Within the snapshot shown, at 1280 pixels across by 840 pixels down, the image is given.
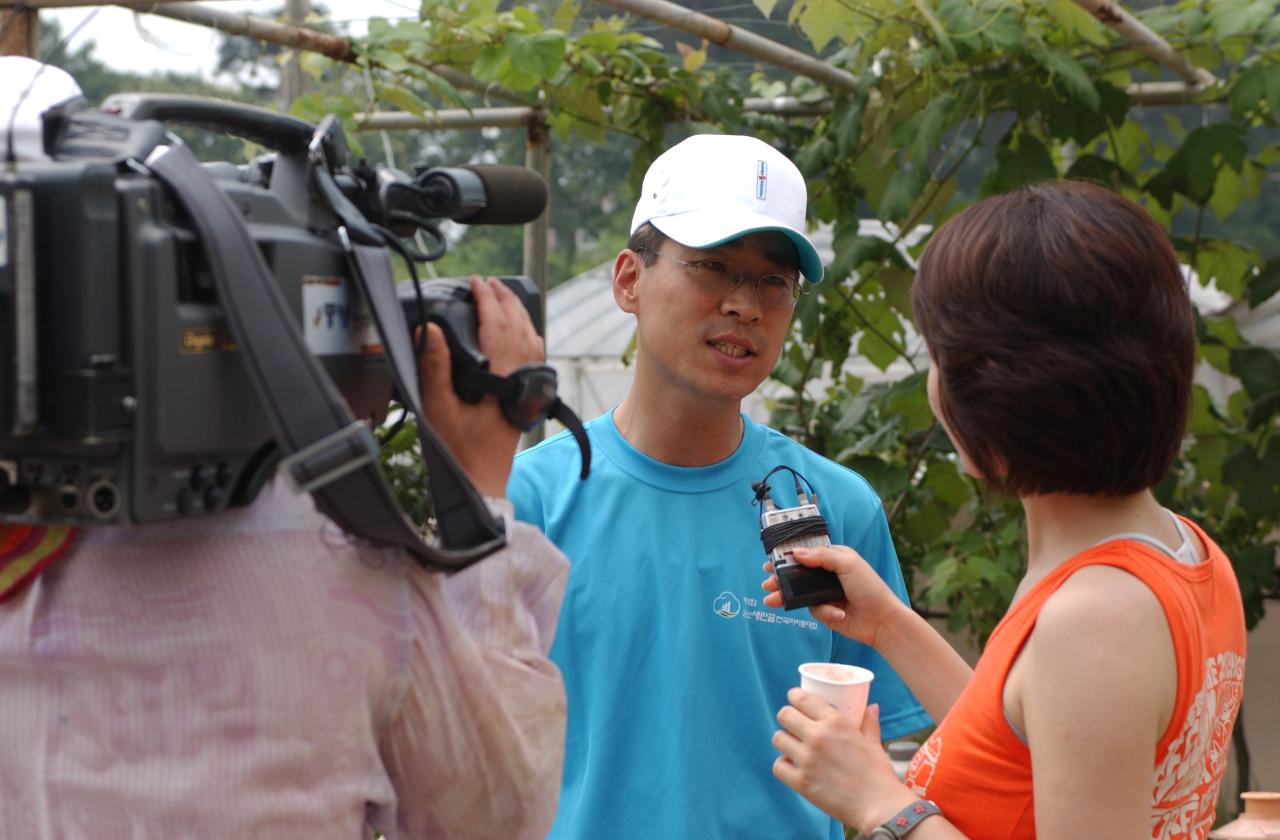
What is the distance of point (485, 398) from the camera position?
116 centimetres

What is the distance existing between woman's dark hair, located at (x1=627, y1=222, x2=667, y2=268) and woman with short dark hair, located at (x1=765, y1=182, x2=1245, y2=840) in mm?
683

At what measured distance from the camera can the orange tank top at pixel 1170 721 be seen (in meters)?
1.28

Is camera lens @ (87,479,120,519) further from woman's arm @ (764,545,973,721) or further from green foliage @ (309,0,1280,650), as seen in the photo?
green foliage @ (309,0,1280,650)

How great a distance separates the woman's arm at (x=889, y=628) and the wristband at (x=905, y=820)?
40cm

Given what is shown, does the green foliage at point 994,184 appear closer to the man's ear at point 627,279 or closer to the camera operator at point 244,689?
the man's ear at point 627,279

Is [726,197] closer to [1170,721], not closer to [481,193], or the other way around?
[481,193]

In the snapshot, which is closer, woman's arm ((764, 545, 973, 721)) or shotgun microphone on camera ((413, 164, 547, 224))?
shotgun microphone on camera ((413, 164, 547, 224))

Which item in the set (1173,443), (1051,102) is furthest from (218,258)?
(1051,102)

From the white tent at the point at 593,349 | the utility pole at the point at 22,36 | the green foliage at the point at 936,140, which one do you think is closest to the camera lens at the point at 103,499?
the utility pole at the point at 22,36

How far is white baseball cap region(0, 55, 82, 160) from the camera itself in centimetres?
100

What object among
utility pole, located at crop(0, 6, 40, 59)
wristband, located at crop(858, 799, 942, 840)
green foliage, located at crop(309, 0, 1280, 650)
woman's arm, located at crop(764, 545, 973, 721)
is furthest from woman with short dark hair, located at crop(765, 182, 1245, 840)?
green foliage, located at crop(309, 0, 1280, 650)

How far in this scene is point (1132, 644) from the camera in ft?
4.06

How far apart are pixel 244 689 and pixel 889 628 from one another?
0.99 m

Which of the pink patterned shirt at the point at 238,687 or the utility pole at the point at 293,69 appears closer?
the pink patterned shirt at the point at 238,687
